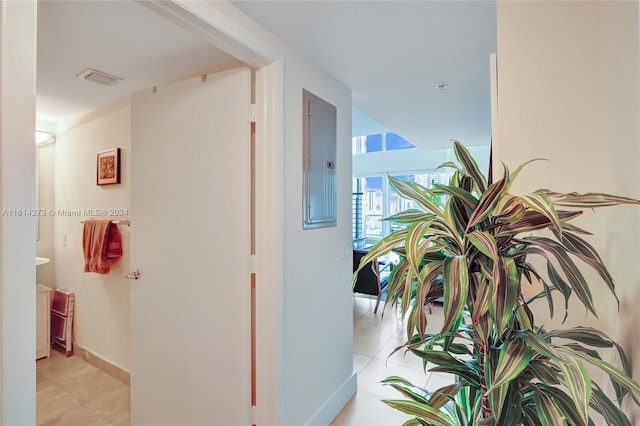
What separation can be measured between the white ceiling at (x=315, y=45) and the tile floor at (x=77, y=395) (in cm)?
224

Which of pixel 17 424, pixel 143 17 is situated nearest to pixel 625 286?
pixel 17 424

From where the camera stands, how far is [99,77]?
6.51 ft

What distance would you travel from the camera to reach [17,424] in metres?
0.73

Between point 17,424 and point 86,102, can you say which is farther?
point 86,102

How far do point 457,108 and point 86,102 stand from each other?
3.21 meters

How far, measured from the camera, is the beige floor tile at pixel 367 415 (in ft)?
6.49

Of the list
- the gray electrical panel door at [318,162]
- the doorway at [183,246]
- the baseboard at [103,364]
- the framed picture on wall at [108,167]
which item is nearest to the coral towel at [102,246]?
the framed picture on wall at [108,167]

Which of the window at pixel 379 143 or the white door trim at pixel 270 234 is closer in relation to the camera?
the white door trim at pixel 270 234

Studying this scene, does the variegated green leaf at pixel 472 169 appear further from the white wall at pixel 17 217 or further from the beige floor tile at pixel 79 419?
the beige floor tile at pixel 79 419

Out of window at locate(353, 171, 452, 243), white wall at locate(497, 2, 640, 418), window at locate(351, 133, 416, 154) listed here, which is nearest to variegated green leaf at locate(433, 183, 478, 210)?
white wall at locate(497, 2, 640, 418)

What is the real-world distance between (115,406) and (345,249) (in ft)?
6.57

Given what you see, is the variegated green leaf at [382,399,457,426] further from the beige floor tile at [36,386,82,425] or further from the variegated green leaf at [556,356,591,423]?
the beige floor tile at [36,386,82,425]

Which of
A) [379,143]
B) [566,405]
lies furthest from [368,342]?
[379,143]

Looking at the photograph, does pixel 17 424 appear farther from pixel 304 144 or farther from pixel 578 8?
pixel 578 8
